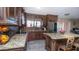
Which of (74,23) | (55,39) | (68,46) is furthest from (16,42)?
(74,23)

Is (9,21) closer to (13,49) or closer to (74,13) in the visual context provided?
(13,49)

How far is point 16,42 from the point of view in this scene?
1.45m

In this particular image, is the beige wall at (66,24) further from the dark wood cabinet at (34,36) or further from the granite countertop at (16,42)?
the granite countertop at (16,42)

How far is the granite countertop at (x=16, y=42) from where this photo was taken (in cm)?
142

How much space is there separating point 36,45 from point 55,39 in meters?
0.27

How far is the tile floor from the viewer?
1470mm

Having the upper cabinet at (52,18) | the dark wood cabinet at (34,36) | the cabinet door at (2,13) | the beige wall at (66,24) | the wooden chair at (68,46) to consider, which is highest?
the cabinet door at (2,13)

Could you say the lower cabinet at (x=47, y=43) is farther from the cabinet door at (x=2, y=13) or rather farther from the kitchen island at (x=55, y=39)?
the cabinet door at (x=2, y=13)

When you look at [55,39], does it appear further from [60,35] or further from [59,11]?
[59,11]

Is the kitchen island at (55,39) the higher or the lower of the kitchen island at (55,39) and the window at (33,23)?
the lower

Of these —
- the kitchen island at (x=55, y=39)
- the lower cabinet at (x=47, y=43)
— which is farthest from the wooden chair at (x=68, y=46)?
the lower cabinet at (x=47, y=43)

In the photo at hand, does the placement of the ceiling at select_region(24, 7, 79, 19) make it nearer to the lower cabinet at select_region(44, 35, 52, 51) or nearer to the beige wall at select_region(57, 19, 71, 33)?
the beige wall at select_region(57, 19, 71, 33)

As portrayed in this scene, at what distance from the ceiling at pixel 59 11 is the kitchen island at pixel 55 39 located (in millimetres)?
239
